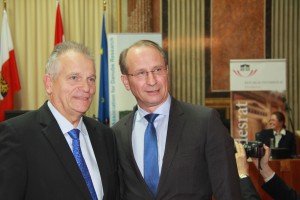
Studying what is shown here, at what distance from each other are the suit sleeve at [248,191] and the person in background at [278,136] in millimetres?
4247

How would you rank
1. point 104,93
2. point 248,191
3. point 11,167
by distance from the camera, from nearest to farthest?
point 11,167 → point 248,191 → point 104,93

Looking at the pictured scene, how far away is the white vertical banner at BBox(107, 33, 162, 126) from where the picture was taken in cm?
648

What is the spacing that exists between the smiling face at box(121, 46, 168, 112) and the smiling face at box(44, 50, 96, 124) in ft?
0.94

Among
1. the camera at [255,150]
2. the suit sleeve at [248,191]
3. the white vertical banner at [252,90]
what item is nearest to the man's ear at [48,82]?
the suit sleeve at [248,191]

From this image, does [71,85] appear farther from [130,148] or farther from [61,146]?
[130,148]

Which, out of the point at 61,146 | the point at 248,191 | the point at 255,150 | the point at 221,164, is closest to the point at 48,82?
the point at 61,146

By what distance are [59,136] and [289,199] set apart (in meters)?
1.72

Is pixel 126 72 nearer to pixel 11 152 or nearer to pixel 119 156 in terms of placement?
→ pixel 119 156

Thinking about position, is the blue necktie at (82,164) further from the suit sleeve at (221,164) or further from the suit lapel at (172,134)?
the suit sleeve at (221,164)

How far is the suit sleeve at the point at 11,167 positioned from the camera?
1624mm

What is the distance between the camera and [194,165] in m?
1.94

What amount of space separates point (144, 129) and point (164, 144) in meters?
0.16

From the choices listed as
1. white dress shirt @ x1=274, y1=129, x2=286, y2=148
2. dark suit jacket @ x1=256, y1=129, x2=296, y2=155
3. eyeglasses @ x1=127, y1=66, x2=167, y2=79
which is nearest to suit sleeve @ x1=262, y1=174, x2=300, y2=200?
eyeglasses @ x1=127, y1=66, x2=167, y2=79

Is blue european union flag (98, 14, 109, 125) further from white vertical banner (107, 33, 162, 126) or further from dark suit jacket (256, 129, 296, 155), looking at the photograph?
dark suit jacket (256, 129, 296, 155)
